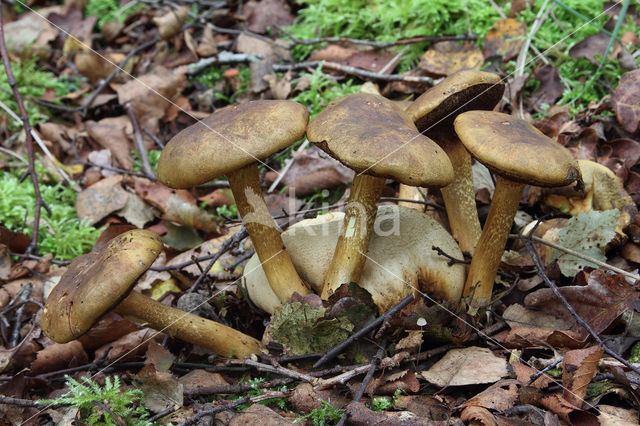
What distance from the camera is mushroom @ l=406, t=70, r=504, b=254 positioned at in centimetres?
224

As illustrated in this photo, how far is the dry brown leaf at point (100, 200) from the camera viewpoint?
12.0 ft

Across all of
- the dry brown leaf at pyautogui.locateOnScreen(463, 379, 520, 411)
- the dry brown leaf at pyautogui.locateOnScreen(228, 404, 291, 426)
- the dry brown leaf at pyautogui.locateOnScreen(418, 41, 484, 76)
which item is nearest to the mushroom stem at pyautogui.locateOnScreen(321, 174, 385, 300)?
the dry brown leaf at pyautogui.locateOnScreen(228, 404, 291, 426)

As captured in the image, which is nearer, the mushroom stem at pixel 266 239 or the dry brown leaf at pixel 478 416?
the dry brown leaf at pixel 478 416

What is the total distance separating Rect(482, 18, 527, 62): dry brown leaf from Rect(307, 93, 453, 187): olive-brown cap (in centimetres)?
196

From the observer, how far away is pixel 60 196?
12.8 feet

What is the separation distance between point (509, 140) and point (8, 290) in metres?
3.02

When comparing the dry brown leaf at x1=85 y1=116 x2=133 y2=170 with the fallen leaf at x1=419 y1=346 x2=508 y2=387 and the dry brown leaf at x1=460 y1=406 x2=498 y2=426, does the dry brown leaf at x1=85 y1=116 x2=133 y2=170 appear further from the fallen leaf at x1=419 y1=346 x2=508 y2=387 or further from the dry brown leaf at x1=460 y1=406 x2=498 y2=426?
the dry brown leaf at x1=460 y1=406 x2=498 y2=426

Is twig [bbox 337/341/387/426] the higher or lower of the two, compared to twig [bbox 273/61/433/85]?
lower

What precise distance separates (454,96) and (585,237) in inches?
39.1

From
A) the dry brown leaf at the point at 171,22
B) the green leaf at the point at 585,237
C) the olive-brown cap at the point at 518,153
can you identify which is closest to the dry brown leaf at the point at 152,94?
the dry brown leaf at the point at 171,22

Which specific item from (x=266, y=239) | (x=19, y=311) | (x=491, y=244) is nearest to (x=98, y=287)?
(x=266, y=239)

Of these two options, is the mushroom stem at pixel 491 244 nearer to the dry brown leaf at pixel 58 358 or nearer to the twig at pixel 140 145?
the dry brown leaf at pixel 58 358

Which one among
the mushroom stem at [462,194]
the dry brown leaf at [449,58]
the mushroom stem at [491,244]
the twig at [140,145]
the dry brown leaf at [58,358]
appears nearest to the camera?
Result: the mushroom stem at [491,244]

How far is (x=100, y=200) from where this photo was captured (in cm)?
374
